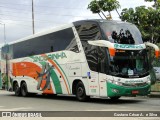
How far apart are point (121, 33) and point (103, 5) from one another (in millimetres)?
14333

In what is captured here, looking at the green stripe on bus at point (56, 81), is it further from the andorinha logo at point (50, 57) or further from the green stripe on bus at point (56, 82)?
the andorinha logo at point (50, 57)

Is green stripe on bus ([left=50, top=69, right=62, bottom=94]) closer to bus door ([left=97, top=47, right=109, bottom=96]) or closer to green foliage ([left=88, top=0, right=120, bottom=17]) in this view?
bus door ([left=97, top=47, right=109, bottom=96])

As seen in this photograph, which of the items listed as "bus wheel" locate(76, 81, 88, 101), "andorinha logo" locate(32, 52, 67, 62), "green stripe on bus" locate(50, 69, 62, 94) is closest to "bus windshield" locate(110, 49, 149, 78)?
"bus wheel" locate(76, 81, 88, 101)

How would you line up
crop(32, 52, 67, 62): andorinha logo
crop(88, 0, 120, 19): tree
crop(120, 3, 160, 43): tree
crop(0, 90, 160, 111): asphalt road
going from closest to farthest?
crop(0, 90, 160, 111): asphalt road
crop(32, 52, 67, 62): andorinha logo
crop(120, 3, 160, 43): tree
crop(88, 0, 120, 19): tree

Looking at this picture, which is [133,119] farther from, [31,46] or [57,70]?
[31,46]

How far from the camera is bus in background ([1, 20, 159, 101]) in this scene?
56.3ft

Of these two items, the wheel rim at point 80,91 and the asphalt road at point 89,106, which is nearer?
the asphalt road at point 89,106

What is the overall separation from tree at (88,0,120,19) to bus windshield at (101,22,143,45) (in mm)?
13372

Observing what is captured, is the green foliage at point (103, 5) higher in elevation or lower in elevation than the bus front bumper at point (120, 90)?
higher

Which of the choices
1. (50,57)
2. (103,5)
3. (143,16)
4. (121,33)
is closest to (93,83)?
(121,33)

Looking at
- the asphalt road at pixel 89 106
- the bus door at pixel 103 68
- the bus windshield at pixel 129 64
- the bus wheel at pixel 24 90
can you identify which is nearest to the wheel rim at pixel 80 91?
the asphalt road at pixel 89 106

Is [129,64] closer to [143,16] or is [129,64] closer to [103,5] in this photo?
[143,16]

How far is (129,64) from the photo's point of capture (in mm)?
17438

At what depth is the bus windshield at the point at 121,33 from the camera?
57.5 feet
